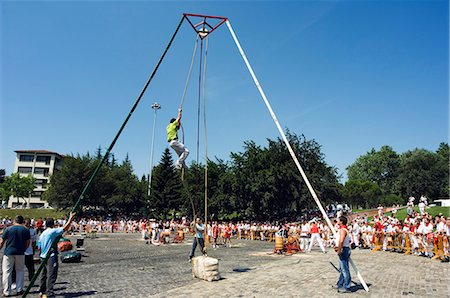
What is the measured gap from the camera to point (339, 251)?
8.97 meters

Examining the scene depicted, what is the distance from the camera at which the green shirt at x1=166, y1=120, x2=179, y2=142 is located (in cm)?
1048

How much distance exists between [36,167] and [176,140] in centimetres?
9630

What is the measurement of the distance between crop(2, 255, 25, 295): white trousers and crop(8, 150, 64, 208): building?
9193cm

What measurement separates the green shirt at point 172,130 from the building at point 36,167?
92429 millimetres

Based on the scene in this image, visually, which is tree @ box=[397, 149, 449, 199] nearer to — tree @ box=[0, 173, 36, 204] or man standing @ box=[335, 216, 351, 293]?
man standing @ box=[335, 216, 351, 293]

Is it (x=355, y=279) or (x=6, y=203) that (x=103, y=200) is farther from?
(x=355, y=279)

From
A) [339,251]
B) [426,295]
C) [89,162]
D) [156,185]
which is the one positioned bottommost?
[426,295]

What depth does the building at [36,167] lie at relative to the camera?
91.2 m

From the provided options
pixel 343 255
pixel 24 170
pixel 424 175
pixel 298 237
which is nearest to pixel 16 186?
pixel 24 170

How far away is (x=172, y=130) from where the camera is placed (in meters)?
10.5

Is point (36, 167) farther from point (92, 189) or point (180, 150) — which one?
point (180, 150)

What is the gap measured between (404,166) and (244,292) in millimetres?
87842

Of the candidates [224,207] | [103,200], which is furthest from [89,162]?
[224,207]

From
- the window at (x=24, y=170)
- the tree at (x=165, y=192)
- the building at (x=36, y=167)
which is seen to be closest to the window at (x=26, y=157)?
the building at (x=36, y=167)
